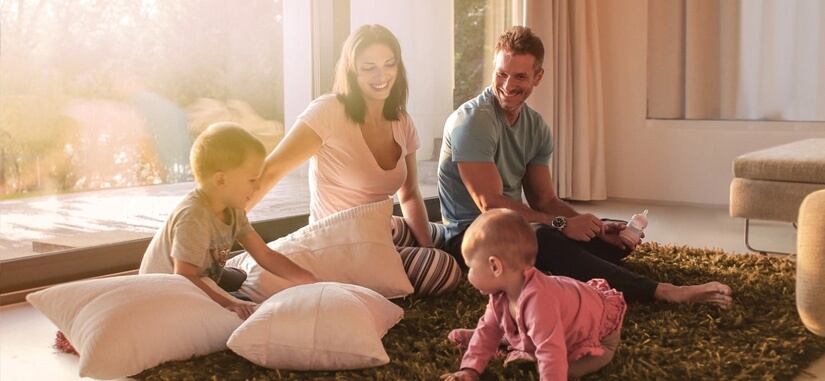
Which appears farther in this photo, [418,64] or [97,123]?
[418,64]

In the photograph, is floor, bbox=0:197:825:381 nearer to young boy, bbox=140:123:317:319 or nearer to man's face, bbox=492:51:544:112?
young boy, bbox=140:123:317:319

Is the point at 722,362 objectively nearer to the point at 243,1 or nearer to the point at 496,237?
the point at 496,237

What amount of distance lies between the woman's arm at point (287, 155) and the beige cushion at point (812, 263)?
1519mm

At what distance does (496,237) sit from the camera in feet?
6.17

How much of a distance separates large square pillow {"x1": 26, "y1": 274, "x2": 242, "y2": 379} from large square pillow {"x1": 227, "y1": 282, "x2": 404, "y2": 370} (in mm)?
133

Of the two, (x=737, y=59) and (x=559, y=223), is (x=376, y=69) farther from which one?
(x=737, y=59)

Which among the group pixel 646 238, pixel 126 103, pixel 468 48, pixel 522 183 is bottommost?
pixel 646 238

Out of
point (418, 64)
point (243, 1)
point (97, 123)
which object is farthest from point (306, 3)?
point (97, 123)

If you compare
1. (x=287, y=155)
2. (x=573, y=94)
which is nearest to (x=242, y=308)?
(x=287, y=155)

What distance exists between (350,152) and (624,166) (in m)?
2.92

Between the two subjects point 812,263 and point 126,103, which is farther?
point 126,103

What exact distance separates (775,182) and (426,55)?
1998 mm

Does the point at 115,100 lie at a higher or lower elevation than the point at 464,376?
higher

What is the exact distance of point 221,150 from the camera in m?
2.39
